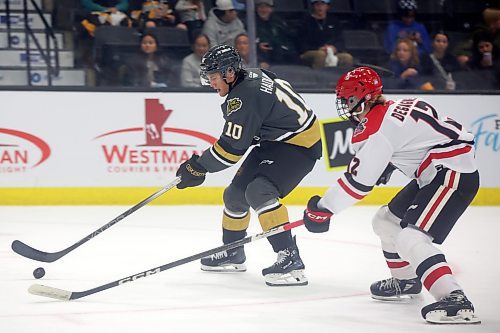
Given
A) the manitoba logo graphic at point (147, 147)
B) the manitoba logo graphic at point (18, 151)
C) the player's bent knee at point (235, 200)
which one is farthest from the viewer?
the manitoba logo graphic at point (147, 147)

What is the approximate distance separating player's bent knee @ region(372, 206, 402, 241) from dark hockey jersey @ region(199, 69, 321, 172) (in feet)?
2.36

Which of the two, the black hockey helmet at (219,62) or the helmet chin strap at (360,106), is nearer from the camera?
the helmet chin strap at (360,106)

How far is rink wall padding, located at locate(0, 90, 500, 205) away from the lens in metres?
7.12

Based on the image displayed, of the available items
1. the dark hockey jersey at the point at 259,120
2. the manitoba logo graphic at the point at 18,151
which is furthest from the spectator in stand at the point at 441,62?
the dark hockey jersey at the point at 259,120

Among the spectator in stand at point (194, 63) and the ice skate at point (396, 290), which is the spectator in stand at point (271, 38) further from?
the ice skate at point (396, 290)

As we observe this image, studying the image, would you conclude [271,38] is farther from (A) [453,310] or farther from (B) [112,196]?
(A) [453,310]

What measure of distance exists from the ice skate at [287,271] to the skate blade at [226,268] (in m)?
0.36

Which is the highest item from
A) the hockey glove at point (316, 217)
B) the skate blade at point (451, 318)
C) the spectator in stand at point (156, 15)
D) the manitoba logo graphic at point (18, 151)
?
the hockey glove at point (316, 217)

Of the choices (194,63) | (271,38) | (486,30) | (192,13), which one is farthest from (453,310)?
(486,30)

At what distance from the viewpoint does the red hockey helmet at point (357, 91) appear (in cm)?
379

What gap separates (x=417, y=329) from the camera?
3.58 metres

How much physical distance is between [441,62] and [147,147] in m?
2.47

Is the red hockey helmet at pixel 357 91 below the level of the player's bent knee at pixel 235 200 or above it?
above

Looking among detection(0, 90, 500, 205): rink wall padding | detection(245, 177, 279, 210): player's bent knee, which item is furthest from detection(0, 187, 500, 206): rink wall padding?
detection(245, 177, 279, 210): player's bent knee
